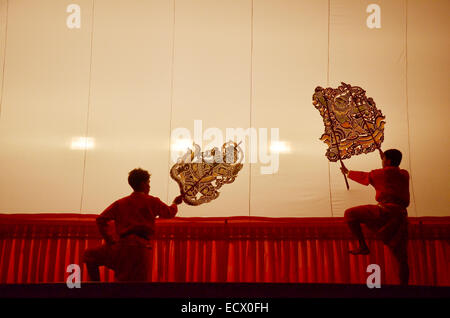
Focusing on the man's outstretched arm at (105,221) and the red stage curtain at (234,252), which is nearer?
the man's outstretched arm at (105,221)

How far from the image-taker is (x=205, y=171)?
11.3 feet

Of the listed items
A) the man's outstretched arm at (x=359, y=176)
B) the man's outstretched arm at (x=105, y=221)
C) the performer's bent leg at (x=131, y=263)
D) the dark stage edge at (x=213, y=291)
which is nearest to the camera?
the dark stage edge at (x=213, y=291)

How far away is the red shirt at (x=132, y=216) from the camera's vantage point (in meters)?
2.74

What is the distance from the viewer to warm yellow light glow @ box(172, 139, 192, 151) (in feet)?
11.4

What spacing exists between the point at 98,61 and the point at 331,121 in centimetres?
191

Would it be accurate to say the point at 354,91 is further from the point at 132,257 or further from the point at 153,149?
the point at 132,257

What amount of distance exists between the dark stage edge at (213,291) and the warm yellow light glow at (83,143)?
1612 mm

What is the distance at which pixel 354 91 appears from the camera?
3.58m

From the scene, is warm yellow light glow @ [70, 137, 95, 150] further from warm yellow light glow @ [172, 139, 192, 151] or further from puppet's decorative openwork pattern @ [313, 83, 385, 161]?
puppet's decorative openwork pattern @ [313, 83, 385, 161]

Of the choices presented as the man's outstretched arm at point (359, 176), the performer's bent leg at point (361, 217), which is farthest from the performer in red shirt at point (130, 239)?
the man's outstretched arm at point (359, 176)

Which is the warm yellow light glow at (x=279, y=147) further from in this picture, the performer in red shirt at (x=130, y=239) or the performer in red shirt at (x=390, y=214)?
the performer in red shirt at (x=130, y=239)

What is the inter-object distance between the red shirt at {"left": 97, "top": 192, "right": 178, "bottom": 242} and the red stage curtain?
0.90 metres

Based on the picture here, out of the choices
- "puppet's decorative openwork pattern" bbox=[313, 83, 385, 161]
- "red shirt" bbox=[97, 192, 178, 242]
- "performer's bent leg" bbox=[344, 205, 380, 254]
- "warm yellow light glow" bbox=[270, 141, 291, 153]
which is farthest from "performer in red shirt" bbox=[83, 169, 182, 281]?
"puppet's decorative openwork pattern" bbox=[313, 83, 385, 161]
